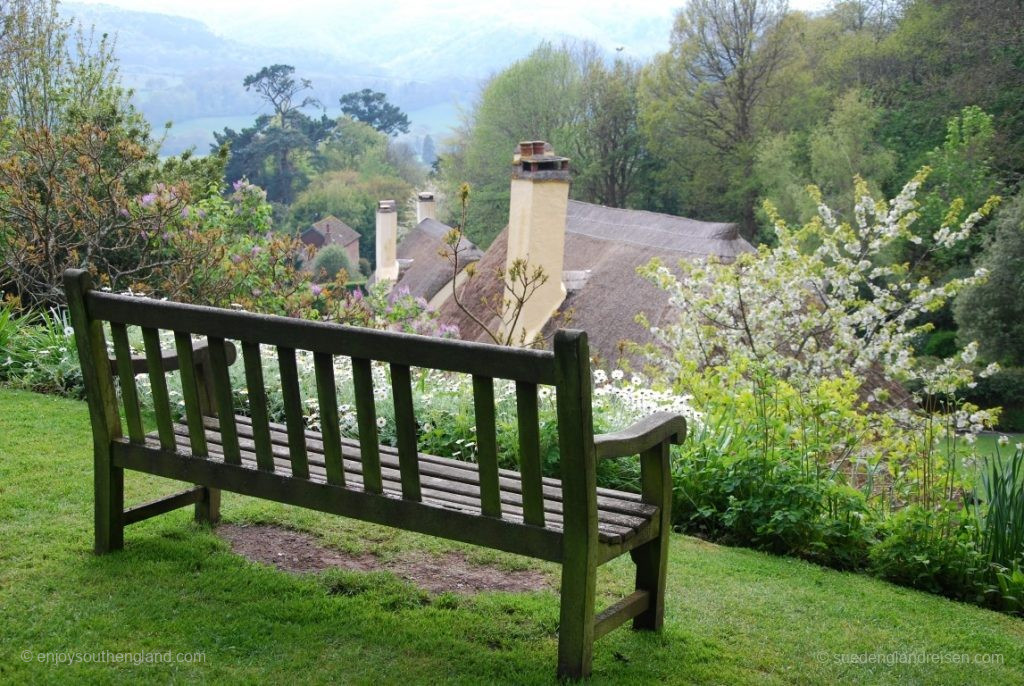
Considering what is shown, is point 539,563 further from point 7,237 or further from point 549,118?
point 549,118

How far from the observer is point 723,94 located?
39.0 metres

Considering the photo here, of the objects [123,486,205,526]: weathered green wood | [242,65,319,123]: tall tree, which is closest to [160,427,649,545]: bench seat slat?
[123,486,205,526]: weathered green wood

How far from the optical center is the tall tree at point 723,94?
3781 cm

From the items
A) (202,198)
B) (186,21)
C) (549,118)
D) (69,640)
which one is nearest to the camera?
(69,640)

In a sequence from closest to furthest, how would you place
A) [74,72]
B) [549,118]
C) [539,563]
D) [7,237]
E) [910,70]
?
[539,563], [7,237], [74,72], [910,70], [549,118]

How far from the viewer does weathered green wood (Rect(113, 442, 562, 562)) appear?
241 cm

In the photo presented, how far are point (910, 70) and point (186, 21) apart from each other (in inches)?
3607

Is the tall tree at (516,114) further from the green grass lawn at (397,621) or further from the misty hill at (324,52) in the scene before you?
the green grass lawn at (397,621)

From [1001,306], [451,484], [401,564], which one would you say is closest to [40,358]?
[401,564]

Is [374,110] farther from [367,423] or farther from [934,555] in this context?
[367,423]

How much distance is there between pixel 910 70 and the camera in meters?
35.7

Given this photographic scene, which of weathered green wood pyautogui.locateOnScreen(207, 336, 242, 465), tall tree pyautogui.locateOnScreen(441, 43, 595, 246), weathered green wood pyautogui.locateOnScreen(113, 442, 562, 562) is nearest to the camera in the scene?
weathered green wood pyautogui.locateOnScreen(113, 442, 562, 562)

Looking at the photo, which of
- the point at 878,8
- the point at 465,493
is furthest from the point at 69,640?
the point at 878,8

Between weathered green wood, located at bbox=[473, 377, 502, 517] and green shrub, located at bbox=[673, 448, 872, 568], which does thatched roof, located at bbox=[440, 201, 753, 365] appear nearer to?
green shrub, located at bbox=[673, 448, 872, 568]
